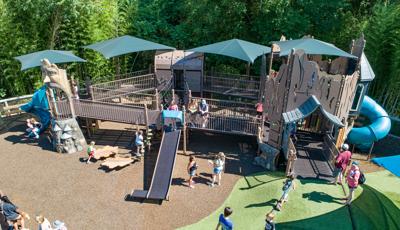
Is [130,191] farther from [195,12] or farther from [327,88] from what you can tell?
[195,12]

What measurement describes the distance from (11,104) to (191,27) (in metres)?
13.3

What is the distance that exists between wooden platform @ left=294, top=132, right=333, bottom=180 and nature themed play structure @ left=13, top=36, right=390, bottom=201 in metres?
0.04

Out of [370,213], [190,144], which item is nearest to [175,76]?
[190,144]

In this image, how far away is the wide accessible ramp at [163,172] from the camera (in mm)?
11752

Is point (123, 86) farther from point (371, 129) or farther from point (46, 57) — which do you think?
point (371, 129)

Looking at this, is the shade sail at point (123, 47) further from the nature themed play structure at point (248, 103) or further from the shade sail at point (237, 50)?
the shade sail at point (237, 50)

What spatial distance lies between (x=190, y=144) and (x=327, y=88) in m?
7.38

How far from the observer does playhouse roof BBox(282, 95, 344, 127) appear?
12.2 meters

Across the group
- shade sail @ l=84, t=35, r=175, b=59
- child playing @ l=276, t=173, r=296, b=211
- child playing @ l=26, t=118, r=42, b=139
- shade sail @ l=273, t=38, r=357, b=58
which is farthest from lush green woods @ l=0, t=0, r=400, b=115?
child playing @ l=276, t=173, r=296, b=211

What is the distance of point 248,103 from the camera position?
16.0m

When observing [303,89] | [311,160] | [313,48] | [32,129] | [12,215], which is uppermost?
[313,48]

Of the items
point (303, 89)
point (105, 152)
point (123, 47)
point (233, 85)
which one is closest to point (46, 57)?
point (123, 47)

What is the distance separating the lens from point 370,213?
10352 mm

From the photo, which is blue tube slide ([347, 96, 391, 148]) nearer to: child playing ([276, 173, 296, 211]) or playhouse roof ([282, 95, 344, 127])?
playhouse roof ([282, 95, 344, 127])
